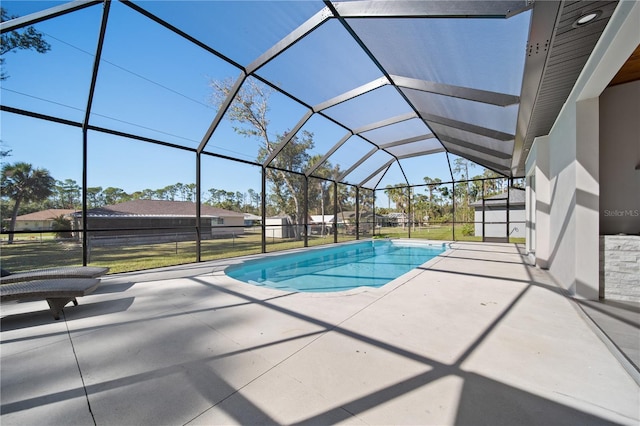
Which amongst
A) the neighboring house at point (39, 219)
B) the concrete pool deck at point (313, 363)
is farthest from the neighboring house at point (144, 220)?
the concrete pool deck at point (313, 363)

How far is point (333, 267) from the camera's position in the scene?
7.81 metres

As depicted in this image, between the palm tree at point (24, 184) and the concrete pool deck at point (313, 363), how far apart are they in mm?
19105

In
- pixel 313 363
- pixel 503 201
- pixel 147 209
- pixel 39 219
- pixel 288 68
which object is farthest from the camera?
pixel 39 219

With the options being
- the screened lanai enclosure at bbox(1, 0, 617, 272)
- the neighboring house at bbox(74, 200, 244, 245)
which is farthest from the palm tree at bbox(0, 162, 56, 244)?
the screened lanai enclosure at bbox(1, 0, 617, 272)

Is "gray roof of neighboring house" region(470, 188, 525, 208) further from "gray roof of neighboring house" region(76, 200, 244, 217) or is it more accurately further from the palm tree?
the palm tree

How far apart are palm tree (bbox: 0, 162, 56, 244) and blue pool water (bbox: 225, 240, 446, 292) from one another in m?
18.2

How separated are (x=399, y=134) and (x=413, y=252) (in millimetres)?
4890

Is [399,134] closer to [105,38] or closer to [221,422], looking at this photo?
[105,38]

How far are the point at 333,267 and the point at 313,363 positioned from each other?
19.5 ft

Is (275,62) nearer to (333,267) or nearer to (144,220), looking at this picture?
(333,267)

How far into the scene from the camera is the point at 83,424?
1.36 meters

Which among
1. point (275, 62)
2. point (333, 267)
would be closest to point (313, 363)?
point (275, 62)

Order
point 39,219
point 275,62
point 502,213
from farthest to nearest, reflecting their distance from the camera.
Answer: point 39,219
point 502,213
point 275,62

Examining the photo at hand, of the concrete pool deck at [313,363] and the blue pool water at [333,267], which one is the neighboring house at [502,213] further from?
the concrete pool deck at [313,363]
